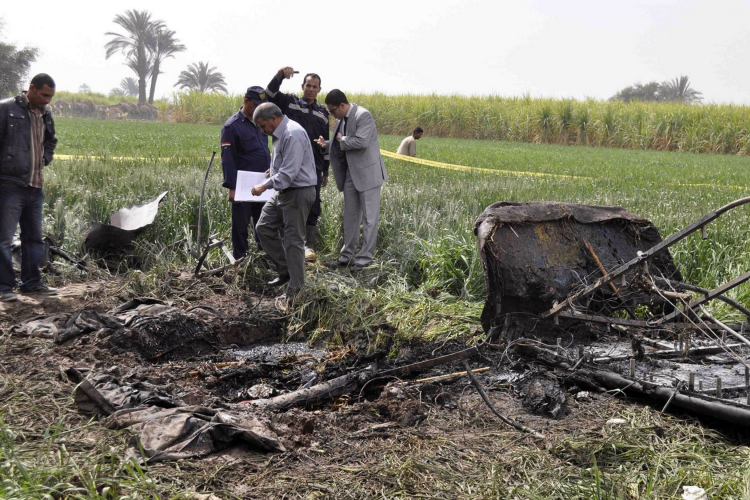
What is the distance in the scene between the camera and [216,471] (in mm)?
3082

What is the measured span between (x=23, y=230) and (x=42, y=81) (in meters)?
1.44

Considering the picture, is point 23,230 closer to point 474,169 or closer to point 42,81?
point 42,81

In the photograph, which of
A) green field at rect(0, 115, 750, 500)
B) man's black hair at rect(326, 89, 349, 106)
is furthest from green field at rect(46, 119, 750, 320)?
man's black hair at rect(326, 89, 349, 106)

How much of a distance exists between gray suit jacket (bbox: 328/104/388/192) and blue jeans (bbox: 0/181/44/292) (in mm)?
3089

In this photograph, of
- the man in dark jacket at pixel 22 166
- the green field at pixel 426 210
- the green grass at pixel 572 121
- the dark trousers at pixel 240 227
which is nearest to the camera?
the man in dark jacket at pixel 22 166

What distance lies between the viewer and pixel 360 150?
736 cm

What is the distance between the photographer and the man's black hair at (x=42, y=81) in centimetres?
591

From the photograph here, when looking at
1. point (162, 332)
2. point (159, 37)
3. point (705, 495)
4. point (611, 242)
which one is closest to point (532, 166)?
point (611, 242)

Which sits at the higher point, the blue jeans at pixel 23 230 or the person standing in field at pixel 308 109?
the person standing in field at pixel 308 109

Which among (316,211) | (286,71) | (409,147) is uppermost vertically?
(286,71)

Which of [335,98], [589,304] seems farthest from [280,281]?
[589,304]

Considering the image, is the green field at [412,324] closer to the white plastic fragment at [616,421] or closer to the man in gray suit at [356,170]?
the white plastic fragment at [616,421]

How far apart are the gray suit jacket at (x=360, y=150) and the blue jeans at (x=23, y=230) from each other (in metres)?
3.09

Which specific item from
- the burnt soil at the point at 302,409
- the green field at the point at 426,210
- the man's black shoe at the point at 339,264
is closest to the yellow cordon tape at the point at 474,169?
the green field at the point at 426,210
